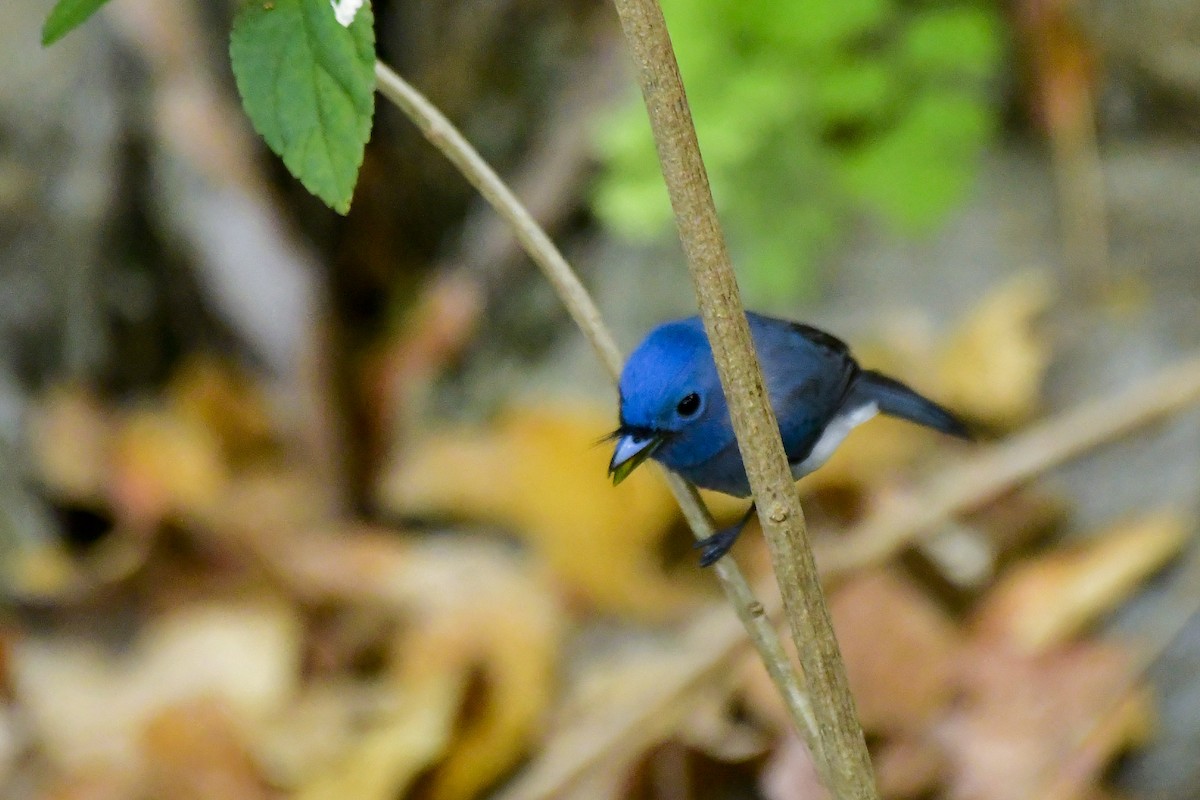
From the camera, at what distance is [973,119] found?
9.14 ft

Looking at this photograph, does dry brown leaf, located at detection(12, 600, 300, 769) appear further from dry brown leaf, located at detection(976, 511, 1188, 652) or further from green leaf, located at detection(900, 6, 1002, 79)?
green leaf, located at detection(900, 6, 1002, 79)

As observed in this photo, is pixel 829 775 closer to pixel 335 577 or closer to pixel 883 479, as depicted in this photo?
pixel 883 479

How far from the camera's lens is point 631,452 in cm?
111

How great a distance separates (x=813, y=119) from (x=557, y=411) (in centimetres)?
93

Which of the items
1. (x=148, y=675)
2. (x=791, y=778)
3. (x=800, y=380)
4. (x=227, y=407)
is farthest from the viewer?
(x=227, y=407)

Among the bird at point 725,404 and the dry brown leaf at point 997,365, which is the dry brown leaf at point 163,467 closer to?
the dry brown leaf at point 997,365

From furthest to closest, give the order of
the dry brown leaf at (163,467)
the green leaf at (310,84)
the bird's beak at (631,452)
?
the dry brown leaf at (163,467), the bird's beak at (631,452), the green leaf at (310,84)

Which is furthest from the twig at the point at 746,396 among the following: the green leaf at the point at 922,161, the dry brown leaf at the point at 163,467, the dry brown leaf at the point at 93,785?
the dry brown leaf at the point at 163,467

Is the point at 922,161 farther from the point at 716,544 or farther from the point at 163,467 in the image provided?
the point at 163,467

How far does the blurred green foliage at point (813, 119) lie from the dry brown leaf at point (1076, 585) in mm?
900

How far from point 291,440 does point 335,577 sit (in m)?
0.58

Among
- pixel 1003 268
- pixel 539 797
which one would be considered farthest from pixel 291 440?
pixel 1003 268

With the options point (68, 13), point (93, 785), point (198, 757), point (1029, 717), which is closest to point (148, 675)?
point (93, 785)

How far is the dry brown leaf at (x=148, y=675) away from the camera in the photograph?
2402 mm
